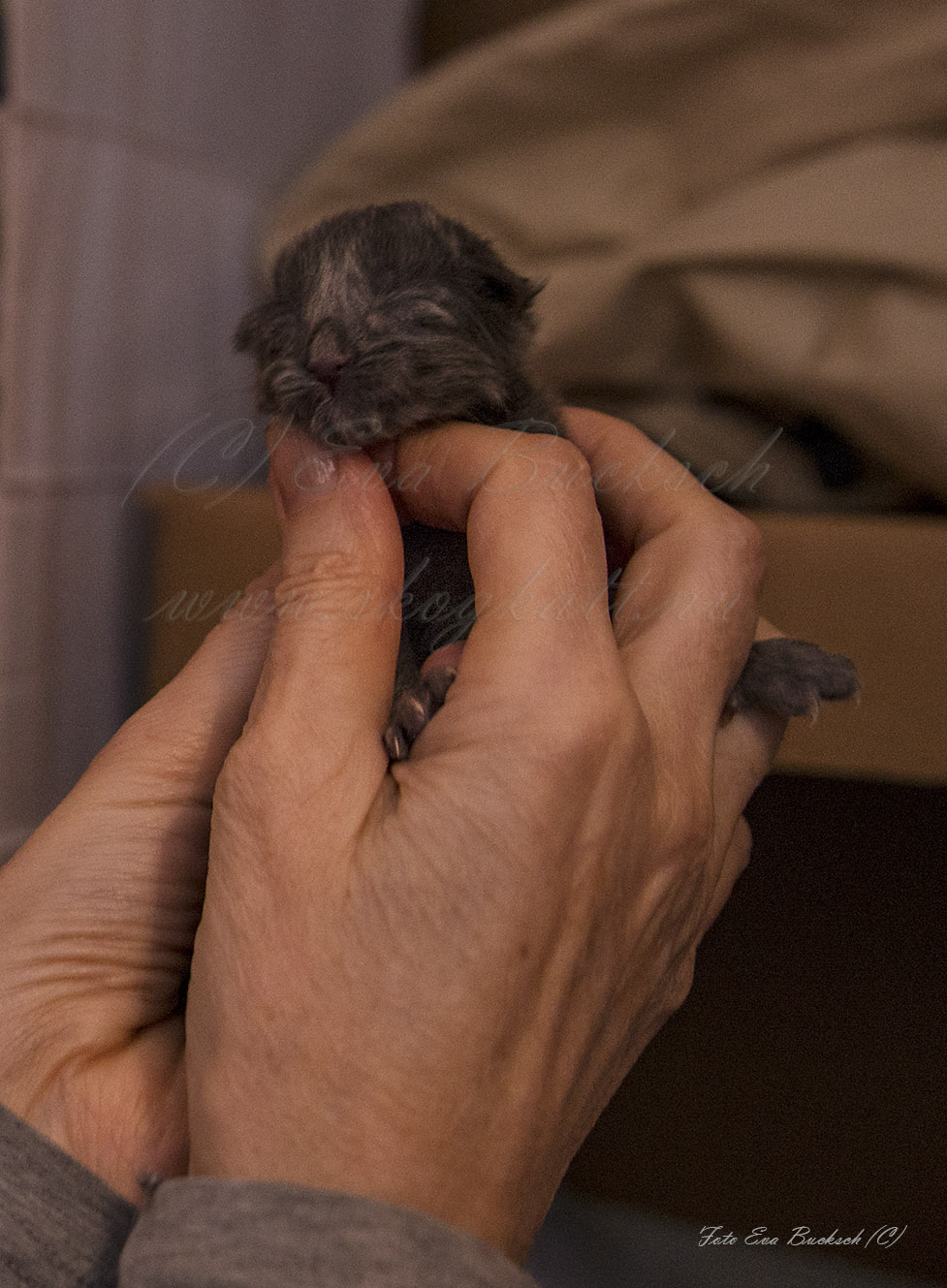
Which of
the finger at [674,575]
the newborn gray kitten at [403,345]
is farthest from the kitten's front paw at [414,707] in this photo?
the finger at [674,575]

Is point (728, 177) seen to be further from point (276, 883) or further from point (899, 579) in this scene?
point (276, 883)

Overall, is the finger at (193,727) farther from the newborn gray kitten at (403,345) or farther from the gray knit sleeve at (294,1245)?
the gray knit sleeve at (294,1245)

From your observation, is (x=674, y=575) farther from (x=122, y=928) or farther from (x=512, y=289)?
(x=122, y=928)

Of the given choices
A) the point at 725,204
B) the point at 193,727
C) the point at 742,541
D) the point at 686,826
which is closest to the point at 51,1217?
the point at 193,727

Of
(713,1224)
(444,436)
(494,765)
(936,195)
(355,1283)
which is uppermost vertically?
(936,195)

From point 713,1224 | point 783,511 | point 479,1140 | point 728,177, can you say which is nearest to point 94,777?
point 479,1140

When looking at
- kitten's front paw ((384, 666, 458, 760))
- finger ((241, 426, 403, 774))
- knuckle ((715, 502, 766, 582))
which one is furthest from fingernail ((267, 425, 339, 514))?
knuckle ((715, 502, 766, 582))

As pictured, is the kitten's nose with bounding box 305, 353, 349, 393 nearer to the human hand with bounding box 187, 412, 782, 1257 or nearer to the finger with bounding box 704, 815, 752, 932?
the human hand with bounding box 187, 412, 782, 1257
